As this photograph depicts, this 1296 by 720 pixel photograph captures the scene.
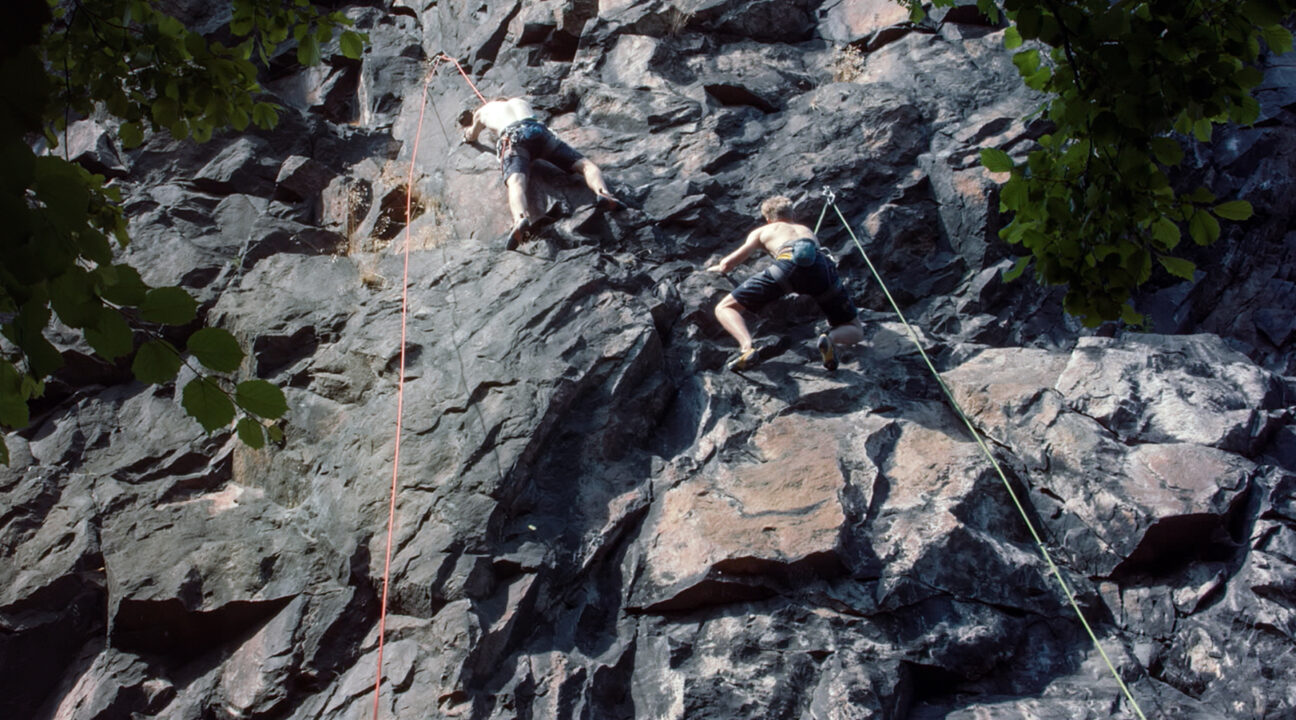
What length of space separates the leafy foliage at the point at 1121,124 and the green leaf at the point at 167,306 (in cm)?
228

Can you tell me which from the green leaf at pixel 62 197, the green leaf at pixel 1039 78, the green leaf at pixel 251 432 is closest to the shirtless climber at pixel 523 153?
the green leaf at pixel 1039 78

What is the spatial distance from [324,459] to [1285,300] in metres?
9.39

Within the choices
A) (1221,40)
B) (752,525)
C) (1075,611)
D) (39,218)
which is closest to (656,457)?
(752,525)

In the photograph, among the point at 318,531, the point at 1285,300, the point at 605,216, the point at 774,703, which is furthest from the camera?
the point at 1285,300

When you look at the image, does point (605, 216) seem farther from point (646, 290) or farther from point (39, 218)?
point (39, 218)

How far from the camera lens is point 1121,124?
109 inches

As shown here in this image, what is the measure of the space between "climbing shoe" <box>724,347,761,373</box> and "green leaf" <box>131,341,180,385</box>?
5082 millimetres

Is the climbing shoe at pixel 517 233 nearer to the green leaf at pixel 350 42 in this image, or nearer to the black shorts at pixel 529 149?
the black shorts at pixel 529 149

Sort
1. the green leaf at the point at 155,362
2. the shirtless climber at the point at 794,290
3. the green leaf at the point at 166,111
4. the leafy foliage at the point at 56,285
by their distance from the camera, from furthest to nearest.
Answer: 1. the shirtless climber at the point at 794,290
2. the green leaf at the point at 166,111
3. the green leaf at the point at 155,362
4. the leafy foliage at the point at 56,285

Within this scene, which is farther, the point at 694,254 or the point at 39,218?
the point at 694,254

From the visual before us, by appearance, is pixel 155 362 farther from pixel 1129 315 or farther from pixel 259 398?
pixel 1129 315

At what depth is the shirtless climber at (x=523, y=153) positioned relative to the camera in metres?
8.12

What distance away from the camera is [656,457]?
6277 millimetres

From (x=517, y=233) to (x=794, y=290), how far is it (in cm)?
247
